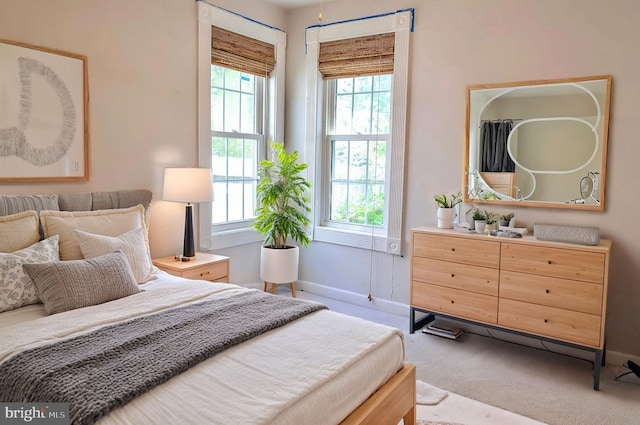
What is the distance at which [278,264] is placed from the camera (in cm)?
427

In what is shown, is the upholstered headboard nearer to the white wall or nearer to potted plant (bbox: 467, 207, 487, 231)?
the white wall

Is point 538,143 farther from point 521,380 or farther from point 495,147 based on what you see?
point 521,380

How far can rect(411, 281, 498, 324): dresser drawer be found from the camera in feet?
10.8

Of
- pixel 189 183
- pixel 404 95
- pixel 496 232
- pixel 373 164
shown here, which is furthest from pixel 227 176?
pixel 496 232

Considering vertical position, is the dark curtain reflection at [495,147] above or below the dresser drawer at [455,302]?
above

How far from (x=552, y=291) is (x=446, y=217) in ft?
3.05

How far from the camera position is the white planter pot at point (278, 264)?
426 cm

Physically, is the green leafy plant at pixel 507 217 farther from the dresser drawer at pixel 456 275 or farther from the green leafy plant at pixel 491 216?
the dresser drawer at pixel 456 275

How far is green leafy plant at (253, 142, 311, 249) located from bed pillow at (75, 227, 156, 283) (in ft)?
4.62

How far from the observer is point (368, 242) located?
171 inches

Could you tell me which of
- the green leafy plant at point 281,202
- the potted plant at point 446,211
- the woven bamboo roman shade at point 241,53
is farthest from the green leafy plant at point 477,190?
the woven bamboo roman shade at point 241,53

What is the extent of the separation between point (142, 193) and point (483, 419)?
2.66m

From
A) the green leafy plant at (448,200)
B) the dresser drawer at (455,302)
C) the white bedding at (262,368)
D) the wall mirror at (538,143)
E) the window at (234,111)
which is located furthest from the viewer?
the window at (234,111)

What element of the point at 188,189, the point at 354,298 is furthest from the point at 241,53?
the point at 354,298
